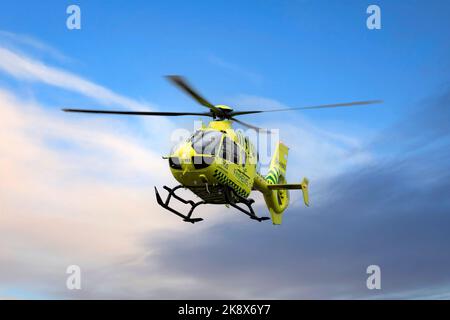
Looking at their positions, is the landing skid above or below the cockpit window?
below

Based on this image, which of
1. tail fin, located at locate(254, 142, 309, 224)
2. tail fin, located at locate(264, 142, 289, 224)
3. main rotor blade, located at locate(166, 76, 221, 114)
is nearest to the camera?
main rotor blade, located at locate(166, 76, 221, 114)

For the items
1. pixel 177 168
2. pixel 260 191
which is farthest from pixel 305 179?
pixel 177 168

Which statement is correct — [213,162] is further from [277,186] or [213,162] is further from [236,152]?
[277,186]

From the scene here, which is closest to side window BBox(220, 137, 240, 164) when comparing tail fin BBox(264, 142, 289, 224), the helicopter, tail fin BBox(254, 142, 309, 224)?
the helicopter

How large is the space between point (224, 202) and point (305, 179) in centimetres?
709

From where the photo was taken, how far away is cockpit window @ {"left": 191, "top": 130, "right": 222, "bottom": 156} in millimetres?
26422

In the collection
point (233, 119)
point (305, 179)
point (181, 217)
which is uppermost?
point (233, 119)

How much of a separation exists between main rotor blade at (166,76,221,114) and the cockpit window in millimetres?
1552

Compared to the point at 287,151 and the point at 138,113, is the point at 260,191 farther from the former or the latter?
the point at 138,113

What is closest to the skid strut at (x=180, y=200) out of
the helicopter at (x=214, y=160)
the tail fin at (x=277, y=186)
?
the helicopter at (x=214, y=160)

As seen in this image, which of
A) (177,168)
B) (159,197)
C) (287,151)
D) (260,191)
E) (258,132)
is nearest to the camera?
(177,168)

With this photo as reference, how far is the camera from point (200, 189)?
90.6 feet

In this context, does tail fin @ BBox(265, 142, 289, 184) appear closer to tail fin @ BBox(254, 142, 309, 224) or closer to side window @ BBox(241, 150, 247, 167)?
tail fin @ BBox(254, 142, 309, 224)

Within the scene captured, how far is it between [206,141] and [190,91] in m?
2.36
